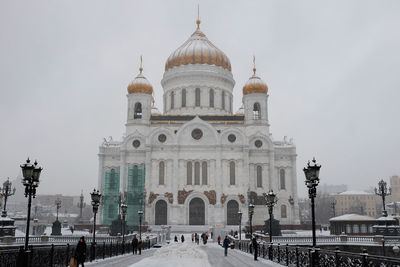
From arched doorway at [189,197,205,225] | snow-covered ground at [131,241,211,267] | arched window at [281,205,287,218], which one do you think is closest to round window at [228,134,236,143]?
arched doorway at [189,197,205,225]

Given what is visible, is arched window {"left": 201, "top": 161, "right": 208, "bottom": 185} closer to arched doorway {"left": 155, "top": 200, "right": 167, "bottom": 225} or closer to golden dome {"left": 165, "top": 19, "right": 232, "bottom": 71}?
arched doorway {"left": 155, "top": 200, "right": 167, "bottom": 225}

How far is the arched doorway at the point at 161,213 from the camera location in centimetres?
4906

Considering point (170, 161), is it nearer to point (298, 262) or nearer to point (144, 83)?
point (144, 83)

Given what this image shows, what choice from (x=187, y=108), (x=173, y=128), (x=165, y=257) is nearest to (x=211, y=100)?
(x=187, y=108)

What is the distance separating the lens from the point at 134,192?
50.7 m

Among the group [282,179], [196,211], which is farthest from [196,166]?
[282,179]

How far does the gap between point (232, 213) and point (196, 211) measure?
4.47 m

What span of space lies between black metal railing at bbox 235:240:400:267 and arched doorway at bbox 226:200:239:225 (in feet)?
86.3

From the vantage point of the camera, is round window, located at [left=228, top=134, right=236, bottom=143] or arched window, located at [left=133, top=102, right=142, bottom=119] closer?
round window, located at [left=228, top=134, right=236, bottom=143]

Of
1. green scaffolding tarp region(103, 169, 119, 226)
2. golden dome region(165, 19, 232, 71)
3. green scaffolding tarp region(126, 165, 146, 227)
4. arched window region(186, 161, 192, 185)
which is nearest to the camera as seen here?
green scaffolding tarp region(126, 165, 146, 227)

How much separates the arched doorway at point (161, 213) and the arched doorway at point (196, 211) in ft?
10.5

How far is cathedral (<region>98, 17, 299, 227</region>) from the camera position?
4944 cm

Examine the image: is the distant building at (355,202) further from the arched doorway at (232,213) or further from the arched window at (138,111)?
the arched window at (138,111)

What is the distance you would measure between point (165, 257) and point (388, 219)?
2332cm
